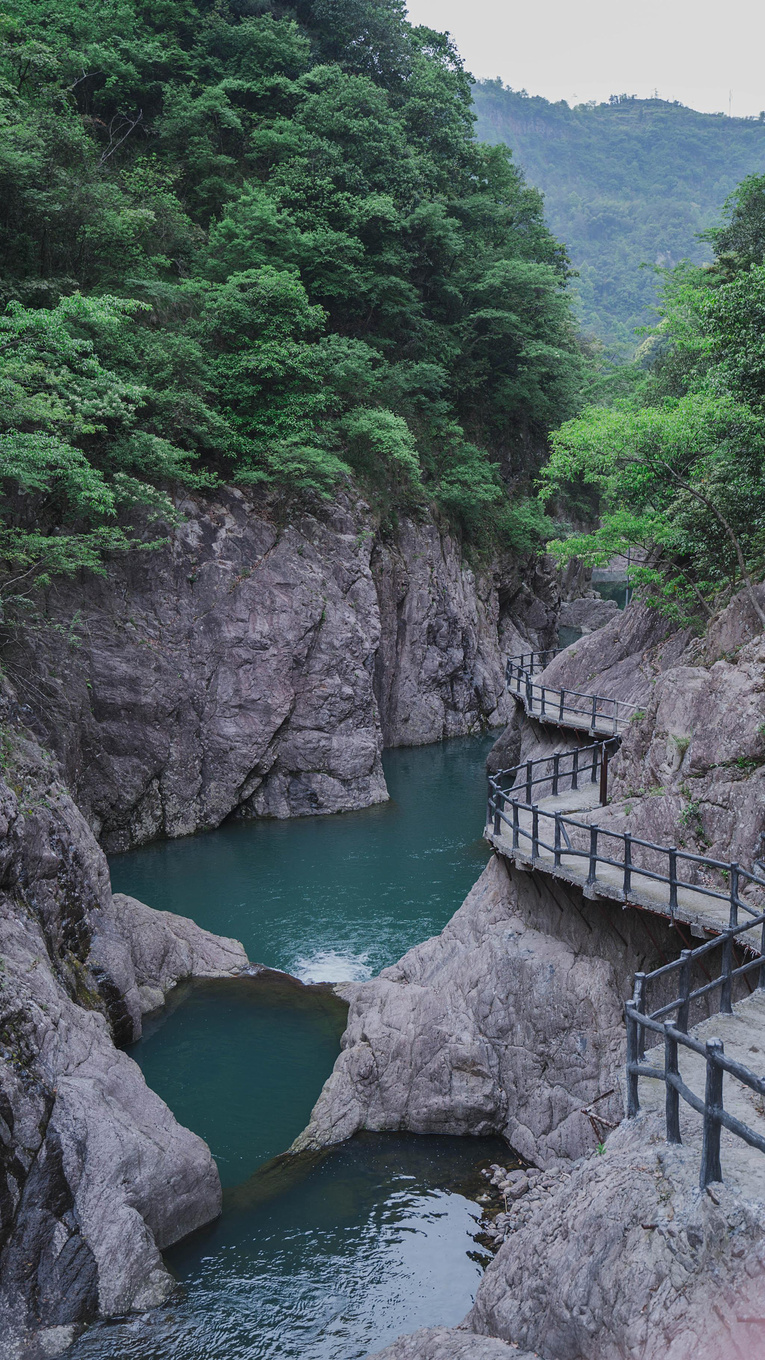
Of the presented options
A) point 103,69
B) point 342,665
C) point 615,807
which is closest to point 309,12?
point 103,69

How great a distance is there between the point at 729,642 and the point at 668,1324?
36.5 feet

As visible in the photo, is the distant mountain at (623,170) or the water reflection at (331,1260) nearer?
the water reflection at (331,1260)

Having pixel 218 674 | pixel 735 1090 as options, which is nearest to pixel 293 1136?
pixel 735 1090

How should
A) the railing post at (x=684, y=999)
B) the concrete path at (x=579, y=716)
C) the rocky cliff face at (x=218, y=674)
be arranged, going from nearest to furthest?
the railing post at (x=684, y=999)
the concrete path at (x=579, y=716)
the rocky cliff face at (x=218, y=674)

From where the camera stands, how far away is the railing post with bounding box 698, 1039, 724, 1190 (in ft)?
16.2

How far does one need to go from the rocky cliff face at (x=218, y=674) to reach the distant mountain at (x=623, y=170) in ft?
328

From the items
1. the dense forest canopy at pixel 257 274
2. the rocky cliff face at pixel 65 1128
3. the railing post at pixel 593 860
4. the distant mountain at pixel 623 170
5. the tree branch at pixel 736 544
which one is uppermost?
the distant mountain at pixel 623 170

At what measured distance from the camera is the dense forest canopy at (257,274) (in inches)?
854

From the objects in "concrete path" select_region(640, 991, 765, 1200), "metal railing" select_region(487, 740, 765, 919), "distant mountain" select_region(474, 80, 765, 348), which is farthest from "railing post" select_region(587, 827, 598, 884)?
"distant mountain" select_region(474, 80, 765, 348)

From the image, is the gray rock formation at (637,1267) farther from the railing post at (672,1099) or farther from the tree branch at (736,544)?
the tree branch at (736,544)

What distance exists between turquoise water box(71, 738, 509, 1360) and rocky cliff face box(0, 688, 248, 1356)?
509 millimetres

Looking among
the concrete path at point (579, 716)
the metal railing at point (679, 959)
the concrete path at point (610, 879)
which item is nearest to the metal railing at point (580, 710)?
the concrete path at point (579, 716)

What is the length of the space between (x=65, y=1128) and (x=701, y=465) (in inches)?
642

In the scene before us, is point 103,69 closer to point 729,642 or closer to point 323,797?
point 323,797
